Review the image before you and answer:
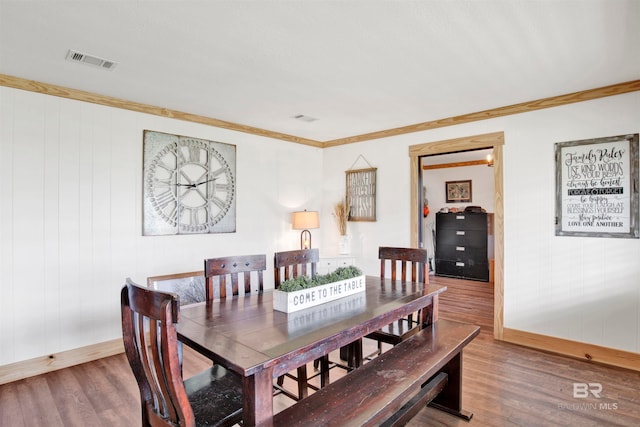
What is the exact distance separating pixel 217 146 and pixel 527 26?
316 centimetres

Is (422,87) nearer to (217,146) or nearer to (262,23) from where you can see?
(262,23)

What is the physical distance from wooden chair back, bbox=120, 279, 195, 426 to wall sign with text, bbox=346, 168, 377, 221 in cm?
362

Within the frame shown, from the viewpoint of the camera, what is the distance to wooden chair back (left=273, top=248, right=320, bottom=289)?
265 cm

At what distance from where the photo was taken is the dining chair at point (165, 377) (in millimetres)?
1237

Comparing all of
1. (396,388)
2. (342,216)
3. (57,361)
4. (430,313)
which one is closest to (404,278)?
(430,313)

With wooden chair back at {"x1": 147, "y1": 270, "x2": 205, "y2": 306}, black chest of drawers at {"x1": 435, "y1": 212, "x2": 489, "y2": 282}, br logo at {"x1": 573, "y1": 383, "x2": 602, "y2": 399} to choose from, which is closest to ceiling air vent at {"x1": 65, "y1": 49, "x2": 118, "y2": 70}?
wooden chair back at {"x1": 147, "y1": 270, "x2": 205, "y2": 306}

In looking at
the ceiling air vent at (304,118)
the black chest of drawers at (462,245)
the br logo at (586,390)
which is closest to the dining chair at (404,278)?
the br logo at (586,390)

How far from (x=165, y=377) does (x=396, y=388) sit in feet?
3.49

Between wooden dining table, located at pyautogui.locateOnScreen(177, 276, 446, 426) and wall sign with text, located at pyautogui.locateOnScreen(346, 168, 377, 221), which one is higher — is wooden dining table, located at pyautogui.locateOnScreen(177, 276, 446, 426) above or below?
below

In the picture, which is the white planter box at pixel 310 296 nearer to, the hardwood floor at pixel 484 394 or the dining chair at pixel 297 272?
the dining chair at pixel 297 272

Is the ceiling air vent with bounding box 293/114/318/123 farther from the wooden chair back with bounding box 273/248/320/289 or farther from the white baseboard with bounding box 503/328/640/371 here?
the white baseboard with bounding box 503/328/640/371

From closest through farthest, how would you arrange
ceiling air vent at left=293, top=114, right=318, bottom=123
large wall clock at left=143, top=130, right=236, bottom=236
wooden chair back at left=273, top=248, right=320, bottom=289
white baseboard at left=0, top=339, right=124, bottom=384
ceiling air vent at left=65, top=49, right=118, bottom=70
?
ceiling air vent at left=65, top=49, right=118, bottom=70 → wooden chair back at left=273, top=248, right=320, bottom=289 → white baseboard at left=0, top=339, right=124, bottom=384 → large wall clock at left=143, top=130, right=236, bottom=236 → ceiling air vent at left=293, top=114, right=318, bottom=123

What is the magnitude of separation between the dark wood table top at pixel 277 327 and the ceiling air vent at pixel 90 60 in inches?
75.5

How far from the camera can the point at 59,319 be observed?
305cm
